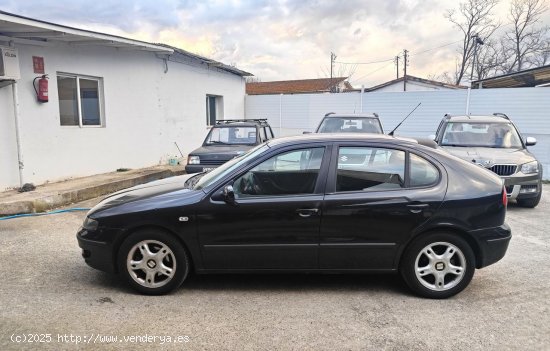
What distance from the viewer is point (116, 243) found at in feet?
12.9

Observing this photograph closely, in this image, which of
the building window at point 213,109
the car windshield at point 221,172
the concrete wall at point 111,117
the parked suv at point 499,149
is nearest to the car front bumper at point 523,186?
the parked suv at point 499,149

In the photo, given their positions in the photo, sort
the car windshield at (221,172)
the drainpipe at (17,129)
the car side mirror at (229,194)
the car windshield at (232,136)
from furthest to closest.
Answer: the car windshield at (232,136)
the drainpipe at (17,129)
the car windshield at (221,172)
the car side mirror at (229,194)

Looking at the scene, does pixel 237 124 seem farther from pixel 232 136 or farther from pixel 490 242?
pixel 490 242

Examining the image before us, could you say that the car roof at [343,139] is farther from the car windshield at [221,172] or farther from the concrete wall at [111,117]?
the concrete wall at [111,117]

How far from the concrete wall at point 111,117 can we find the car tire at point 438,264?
7684 millimetres

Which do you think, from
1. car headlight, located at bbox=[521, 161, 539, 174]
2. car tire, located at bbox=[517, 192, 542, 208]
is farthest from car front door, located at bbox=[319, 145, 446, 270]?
car tire, located at bbox=[517, 192, 542, 208]

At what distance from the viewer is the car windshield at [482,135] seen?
8336 millimetres

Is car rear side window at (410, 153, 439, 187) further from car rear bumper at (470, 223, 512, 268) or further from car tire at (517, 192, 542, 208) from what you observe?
car tire at (517, 192, 542, 208)

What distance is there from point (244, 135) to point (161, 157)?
3.96m

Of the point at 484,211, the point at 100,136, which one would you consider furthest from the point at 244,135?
the point at 484,211

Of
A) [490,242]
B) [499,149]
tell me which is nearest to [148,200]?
[490,242]

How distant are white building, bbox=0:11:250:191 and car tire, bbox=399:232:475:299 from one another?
7.27 meters

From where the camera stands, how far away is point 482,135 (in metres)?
8.54

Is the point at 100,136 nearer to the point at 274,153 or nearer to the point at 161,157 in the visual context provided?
Result: the point at 161,157
